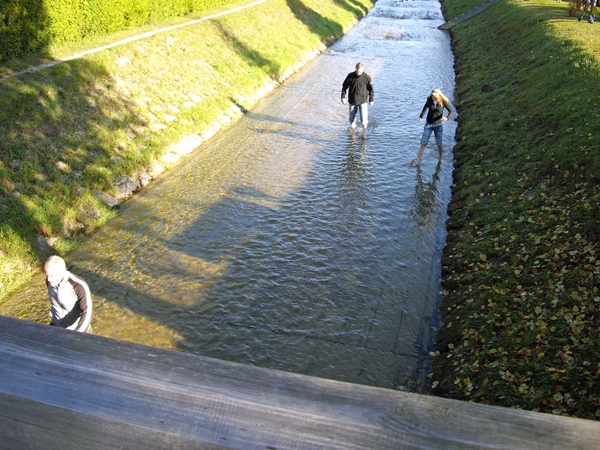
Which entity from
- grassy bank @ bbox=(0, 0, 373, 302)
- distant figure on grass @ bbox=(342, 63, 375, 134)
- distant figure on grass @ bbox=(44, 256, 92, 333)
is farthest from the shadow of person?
distant figure on grass @ bbox=(44, 256, 92, 333)

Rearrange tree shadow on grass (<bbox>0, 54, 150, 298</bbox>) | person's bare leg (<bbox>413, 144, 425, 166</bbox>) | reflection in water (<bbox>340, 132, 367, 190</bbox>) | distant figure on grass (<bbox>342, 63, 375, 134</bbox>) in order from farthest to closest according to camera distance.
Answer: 1. distant figure on grass (<bbox>342, 63, 375, 134</bbox>)
2. person's bare leg (<bbox>413, 144, 425, 166</bbox>)
3. reflection in water (<bbox>340, 132, 367, 190</bbox>)
4. tree shadow on grass (<bbox>0, 54, 150, 298</bbox>)

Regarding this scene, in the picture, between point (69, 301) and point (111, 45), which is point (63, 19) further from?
point (69, 301)

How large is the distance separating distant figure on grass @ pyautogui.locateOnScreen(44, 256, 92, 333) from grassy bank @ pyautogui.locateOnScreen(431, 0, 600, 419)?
16.3ft

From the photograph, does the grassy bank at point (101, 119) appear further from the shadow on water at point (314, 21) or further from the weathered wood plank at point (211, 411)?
the shadow on water at point (314, 21)

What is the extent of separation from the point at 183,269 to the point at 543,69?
14.7 metres

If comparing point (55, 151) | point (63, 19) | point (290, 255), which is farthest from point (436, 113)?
point (63, 19)

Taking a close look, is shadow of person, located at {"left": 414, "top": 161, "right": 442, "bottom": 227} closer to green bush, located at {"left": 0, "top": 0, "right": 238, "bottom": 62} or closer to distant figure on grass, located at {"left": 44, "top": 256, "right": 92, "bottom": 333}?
distant figure on grass, located at {"left": 44, "top": 256, "right": 92, "bottom": 333}

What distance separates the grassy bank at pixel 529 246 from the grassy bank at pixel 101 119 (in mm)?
8710

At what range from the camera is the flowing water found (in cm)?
820

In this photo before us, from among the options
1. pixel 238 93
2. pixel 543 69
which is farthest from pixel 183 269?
pixel 543 69

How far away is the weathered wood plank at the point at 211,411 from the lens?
1608mm

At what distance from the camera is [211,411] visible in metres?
1.71

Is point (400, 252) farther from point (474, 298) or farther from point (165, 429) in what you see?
→ point (165, 429)

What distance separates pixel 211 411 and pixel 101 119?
49.2 ft
